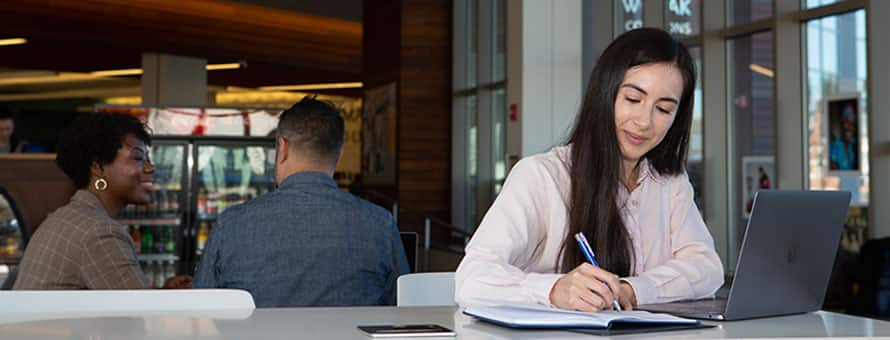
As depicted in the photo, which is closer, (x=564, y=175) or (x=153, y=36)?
(x=564, y=175)

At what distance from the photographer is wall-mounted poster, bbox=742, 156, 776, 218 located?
269 inches

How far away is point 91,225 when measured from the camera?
2.88 meters

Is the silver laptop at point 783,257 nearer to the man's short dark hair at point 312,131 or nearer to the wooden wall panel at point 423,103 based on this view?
the man's short dark hair at point 312,131

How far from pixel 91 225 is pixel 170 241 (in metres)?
4.59

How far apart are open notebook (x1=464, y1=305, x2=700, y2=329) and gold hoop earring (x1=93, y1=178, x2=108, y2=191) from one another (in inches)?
74.5

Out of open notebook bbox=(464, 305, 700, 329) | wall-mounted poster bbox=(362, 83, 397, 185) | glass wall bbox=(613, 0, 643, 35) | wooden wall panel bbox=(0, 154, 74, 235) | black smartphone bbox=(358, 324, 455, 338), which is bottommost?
black smartphone bbox=(358, 324, 455, 338)

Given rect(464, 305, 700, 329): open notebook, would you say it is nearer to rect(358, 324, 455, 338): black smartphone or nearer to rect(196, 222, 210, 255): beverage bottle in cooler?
rect(358, 324, 455, 338): black smartphone

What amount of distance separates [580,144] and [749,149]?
5164 mm

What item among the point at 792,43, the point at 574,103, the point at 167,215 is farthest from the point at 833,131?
the point at 167,215

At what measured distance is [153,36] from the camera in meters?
12.2

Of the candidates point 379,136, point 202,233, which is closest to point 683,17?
point 202,233

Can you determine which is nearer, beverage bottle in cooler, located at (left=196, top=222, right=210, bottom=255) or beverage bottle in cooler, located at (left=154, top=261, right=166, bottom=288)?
beverage bottle in cooler, located at (left=154, top=261, right=166, bottom=288)

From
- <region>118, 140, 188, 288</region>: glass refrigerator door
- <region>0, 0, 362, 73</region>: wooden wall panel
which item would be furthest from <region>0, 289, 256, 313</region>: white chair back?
<region>0, 0, 362, 73</region>: wooden wall panel

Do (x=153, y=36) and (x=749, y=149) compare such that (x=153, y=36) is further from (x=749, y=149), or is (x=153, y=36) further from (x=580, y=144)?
(x=580, y=144)
